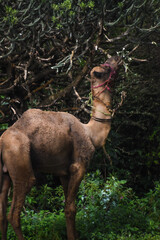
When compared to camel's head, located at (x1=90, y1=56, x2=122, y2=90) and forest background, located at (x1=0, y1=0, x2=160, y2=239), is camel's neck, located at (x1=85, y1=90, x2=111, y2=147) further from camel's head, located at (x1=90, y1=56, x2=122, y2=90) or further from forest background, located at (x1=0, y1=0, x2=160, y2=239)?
forest background, located at (x1=0, y1=0, x2=160, y2=239)

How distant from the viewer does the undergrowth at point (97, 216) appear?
17.1 feet

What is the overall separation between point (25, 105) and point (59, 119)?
2.04 m

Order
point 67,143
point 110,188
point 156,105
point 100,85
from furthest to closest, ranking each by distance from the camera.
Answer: point 156,105 → point 110,188 → point 100,85 → point 67,143

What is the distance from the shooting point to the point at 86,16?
588 cm

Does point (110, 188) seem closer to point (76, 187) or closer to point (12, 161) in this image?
point (76, 187)

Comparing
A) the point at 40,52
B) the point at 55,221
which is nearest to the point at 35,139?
the point at 55,221

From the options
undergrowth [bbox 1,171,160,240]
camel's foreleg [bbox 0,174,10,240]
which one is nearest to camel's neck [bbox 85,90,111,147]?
camel's foreleg [bbox 0,174,10,240]

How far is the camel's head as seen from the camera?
486 centimetres

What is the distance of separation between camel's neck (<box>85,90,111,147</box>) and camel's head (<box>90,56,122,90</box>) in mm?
118

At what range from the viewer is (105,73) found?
4859 millimetres

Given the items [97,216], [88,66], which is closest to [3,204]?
[97,216]

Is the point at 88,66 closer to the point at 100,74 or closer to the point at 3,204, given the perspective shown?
the point at 100,74

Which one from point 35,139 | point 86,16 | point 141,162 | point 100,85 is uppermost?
point 86,16

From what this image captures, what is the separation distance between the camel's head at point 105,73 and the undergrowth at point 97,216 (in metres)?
1.95
